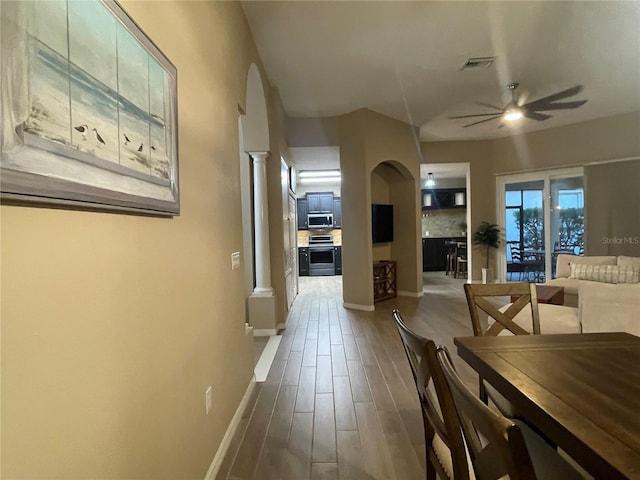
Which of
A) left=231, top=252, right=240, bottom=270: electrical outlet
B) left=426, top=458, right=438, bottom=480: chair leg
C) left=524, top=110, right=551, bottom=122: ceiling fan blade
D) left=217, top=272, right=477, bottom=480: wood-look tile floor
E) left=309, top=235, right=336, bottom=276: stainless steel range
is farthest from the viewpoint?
left=309, top=235, right=336, bottom=276: stainless steel range

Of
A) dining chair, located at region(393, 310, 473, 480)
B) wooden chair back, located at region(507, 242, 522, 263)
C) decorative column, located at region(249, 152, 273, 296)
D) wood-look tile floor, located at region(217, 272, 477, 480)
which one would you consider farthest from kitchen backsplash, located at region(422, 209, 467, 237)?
dining chair, located at region(393, 310, 473, 480)

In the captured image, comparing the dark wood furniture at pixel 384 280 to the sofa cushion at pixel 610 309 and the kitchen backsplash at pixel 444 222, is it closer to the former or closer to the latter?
the sofa cushion at pixel 610 309

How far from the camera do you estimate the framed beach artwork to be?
0.63 metres

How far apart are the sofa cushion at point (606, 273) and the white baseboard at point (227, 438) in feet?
17.0

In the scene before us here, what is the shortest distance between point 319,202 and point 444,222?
4104 mm

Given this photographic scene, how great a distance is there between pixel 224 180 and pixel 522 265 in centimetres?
712

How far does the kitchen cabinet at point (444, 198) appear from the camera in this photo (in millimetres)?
10084

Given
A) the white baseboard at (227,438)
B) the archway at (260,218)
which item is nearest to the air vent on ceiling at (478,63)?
the archway at (260,218)

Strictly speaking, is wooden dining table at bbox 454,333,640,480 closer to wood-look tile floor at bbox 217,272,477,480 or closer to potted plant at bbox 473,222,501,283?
wood-look tile floor at bbox 217,272,477,480

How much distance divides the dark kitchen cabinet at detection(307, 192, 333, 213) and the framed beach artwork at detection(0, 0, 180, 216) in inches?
324

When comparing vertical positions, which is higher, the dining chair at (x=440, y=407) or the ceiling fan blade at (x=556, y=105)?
the ceiling fan blade at (x=556, y=105)

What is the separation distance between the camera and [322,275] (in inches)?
364

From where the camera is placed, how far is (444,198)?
10188mm

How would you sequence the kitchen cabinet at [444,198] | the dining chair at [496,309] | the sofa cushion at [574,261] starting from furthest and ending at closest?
the kitchen cabinet at [444,198] → the sofa cushion at [574,261] → the dining chair at [496,309]
